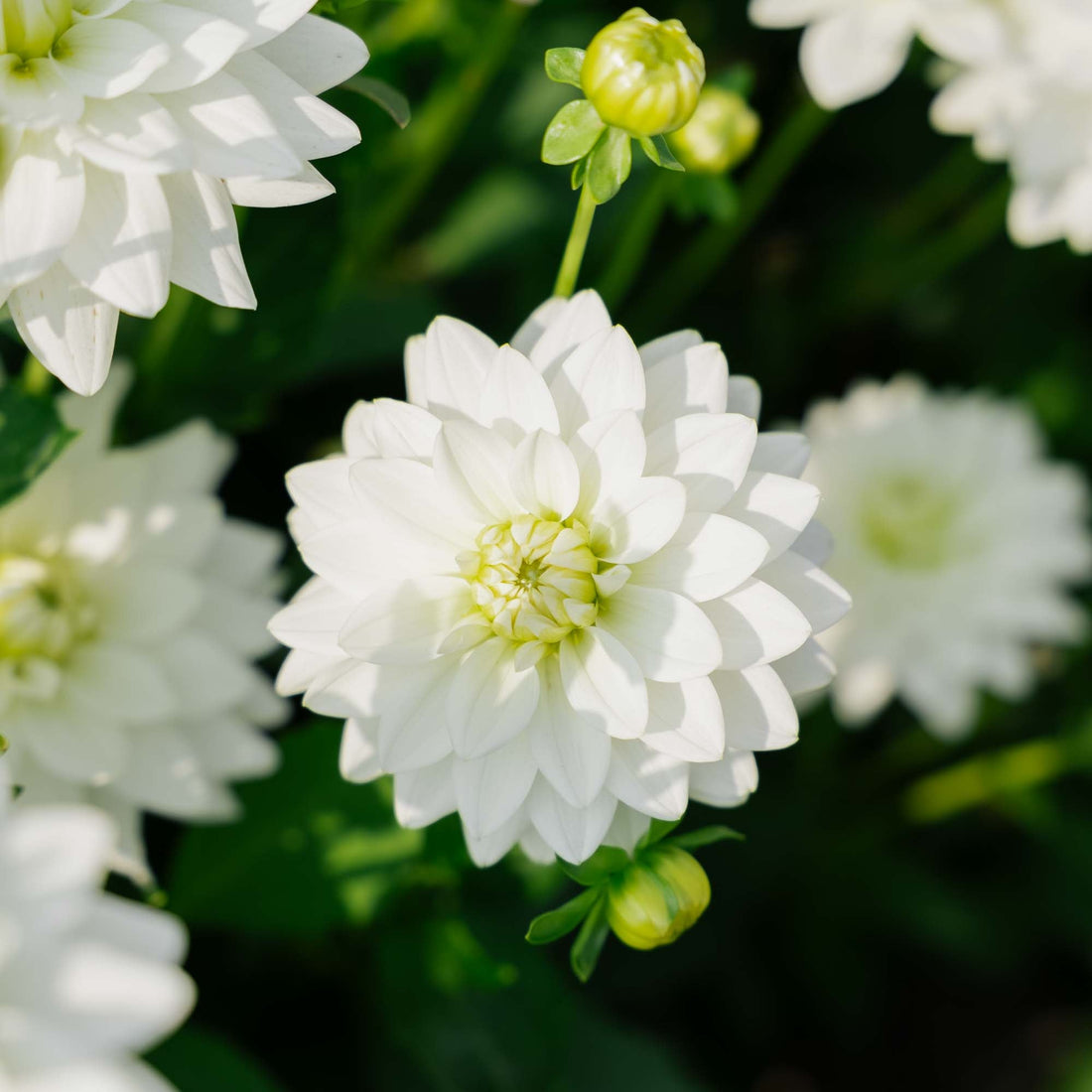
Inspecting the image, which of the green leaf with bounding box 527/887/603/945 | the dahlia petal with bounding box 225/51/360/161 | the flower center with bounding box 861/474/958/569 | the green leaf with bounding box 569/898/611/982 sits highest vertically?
the dahlia petal with bounding box 225/51/360/161

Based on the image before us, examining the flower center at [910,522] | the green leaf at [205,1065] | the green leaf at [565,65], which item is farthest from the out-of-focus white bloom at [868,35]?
the green leaf at [205,1065]

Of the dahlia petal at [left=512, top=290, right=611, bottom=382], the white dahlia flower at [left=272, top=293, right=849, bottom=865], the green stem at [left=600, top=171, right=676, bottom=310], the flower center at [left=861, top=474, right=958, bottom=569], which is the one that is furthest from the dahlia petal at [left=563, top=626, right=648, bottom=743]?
the flower center at [left=861, top=474, right=958, bottom=569]

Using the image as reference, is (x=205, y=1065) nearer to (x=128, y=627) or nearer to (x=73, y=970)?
(x=128, y=627)

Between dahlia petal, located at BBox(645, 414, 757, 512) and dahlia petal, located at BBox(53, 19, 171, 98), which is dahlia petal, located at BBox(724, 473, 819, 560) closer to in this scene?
dahlia petal, located at BBox(645, 414, 757, 512)

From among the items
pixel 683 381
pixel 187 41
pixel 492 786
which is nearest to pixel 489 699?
pixel 492 786

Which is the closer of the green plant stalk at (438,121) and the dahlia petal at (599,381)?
the dahlia petal at (599,381)

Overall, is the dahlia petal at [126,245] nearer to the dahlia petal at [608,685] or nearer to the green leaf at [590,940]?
the dahlia petal at [608,685]

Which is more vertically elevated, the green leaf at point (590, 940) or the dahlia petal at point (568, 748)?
the dahlia petal at point (568, 748)
